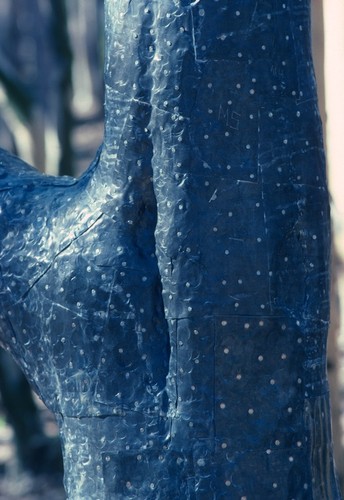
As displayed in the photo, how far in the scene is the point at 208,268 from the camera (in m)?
1.80

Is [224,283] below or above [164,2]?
below

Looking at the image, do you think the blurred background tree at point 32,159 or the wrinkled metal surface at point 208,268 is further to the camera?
the blurred background tree at point 32,159

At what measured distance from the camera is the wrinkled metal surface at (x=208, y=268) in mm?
1800

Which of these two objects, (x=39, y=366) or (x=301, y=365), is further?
(x=39, y=366)

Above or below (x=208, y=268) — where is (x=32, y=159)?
above

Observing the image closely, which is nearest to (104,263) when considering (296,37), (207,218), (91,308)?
(91,308)

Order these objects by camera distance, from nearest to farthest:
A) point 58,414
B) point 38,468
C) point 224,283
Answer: point 224,283
point 58,414
point 38,468

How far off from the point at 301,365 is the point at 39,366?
54 centimetres

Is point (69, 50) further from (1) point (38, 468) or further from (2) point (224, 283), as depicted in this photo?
(2) point (224, 283)

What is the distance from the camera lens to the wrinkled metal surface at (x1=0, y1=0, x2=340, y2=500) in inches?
70.9

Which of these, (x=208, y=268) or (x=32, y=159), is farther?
(x=32, y=159)

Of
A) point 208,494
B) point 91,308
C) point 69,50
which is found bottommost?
point 208,494

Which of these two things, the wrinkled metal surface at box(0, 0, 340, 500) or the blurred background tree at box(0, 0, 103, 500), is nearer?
the wrinkled metal surface at box(0, 0, 340, 500)

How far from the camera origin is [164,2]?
1825 millimetres
